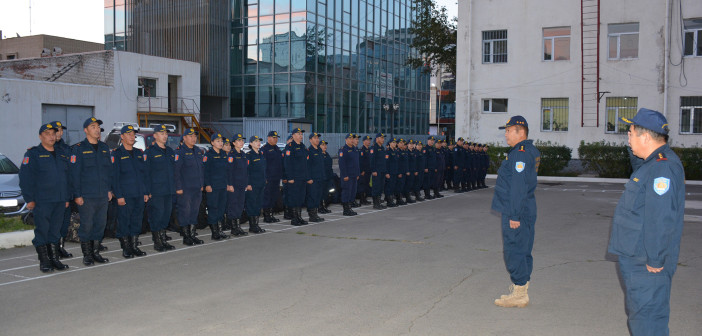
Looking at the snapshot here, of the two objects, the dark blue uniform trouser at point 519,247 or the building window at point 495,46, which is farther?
the building window at point 495,46

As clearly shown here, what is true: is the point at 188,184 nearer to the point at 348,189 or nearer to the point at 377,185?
the point at 348,189

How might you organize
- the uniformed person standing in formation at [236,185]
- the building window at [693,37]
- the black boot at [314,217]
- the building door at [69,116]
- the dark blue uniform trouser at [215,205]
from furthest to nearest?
the building door at [69,116] < the building window at [693,37] < the black boot at [314,217] < the uniformed person standing in formation at [236,185] < the dark blue uniform trouser at [215,205]

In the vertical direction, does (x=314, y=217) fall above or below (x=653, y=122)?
below

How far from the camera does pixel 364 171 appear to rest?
16.0 metres

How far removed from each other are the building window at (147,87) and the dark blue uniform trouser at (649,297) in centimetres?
3073

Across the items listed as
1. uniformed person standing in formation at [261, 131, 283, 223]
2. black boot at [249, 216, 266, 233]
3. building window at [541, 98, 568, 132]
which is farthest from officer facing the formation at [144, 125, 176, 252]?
building window at [541, 98, 568, 132]

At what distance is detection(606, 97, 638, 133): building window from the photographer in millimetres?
26453

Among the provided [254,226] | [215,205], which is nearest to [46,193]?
[215,205]

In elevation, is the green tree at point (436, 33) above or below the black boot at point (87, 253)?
above

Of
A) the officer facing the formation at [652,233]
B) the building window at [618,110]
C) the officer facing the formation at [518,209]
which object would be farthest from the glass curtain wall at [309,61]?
the officer facing the formation at [652,233]

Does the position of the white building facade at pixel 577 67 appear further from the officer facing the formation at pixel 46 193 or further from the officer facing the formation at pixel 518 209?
the officer facing the formation at pixel 46 193

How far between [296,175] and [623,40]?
2094cm

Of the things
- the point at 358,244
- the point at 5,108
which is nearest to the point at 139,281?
the point at 358,244

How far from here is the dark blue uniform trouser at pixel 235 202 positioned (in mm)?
11000
